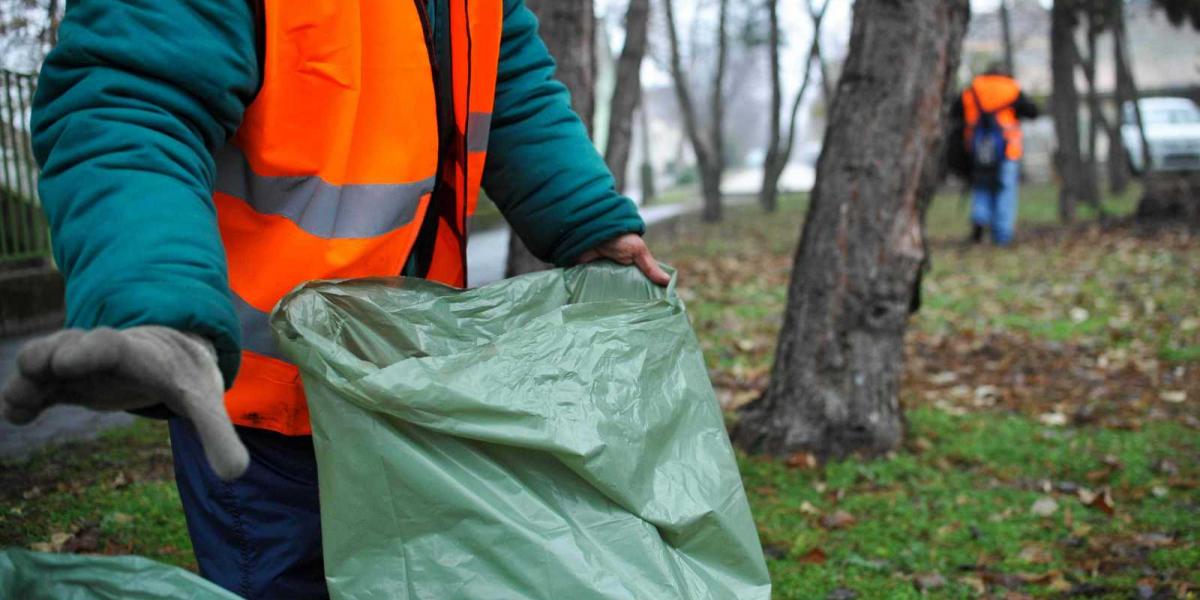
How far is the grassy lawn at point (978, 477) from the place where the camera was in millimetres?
3428

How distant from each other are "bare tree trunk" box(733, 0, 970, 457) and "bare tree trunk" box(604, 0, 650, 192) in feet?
7.62

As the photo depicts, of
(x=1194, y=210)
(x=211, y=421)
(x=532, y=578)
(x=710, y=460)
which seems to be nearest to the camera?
(x=211, y=421)

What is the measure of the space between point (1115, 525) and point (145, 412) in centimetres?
352

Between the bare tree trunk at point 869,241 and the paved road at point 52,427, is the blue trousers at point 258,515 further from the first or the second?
the bare tree trunk at point 869,241

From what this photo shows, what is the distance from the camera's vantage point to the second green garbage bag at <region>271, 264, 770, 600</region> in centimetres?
154

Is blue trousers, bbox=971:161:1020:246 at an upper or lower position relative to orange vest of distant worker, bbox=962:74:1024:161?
lower

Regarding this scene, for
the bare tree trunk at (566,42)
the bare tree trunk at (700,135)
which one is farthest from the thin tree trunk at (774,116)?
the bare tree trunk at (566,42)

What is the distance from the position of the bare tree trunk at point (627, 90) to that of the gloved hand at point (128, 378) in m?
5.55

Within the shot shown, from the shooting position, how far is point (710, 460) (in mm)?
1800

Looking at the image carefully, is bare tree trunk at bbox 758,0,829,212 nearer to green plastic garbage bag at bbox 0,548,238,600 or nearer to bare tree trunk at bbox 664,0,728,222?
bare tree trunk at bbox 664,0,728,222

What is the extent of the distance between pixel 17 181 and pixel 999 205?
982 centimetres

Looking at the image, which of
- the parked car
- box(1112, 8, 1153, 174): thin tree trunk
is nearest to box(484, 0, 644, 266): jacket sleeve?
→ box(1112, 8, 1153, 174): thin tree trunk

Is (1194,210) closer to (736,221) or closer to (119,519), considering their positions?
(736,221)

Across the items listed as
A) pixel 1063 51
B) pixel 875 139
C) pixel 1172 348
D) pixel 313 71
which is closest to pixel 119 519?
pixel 313 71
